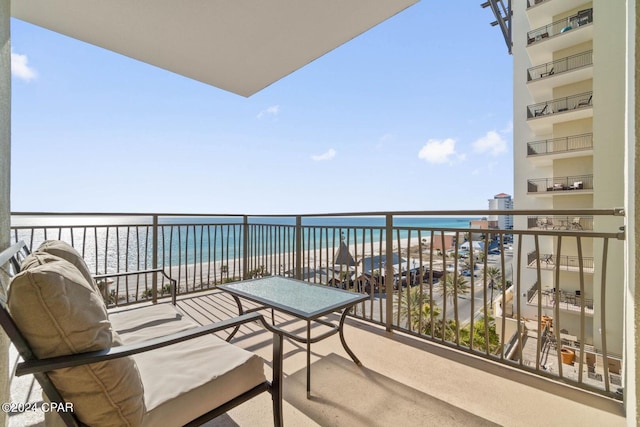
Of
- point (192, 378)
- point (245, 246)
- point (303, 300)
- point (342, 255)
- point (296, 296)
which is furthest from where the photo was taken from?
point (245, 246)

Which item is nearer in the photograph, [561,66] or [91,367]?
[91,367]

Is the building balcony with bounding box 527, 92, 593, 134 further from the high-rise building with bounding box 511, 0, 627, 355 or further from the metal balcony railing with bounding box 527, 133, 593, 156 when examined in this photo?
the metal balcony railing with bounding box 527, 133, 593, 156

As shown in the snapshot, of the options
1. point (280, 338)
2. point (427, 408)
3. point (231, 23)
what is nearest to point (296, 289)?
point (280, 338)

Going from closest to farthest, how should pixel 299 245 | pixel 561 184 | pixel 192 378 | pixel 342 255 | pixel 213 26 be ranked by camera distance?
1. pixel 192 378
2. pixel 213 26
3. pixel 342 255
4. pixel 299 245
5. pixel 561 184

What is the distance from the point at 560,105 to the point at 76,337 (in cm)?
1663

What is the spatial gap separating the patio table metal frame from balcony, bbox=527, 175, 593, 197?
45.8 feet

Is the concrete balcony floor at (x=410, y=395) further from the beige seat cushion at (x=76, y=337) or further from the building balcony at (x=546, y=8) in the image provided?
the building balcony at (x=546, y=8)

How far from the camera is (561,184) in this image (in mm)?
11828

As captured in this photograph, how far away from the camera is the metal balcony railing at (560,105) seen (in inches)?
440

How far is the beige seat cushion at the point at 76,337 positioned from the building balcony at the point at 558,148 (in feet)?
51.1

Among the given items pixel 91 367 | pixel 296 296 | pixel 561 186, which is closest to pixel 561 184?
pixel 561 186

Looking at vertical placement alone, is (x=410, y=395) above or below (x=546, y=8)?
below

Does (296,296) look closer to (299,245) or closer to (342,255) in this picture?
(342,255)

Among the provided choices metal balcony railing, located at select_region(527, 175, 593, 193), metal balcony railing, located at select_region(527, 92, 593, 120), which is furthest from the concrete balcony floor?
metal balcony railing, located at select_region(527, 92, 593, 120)
